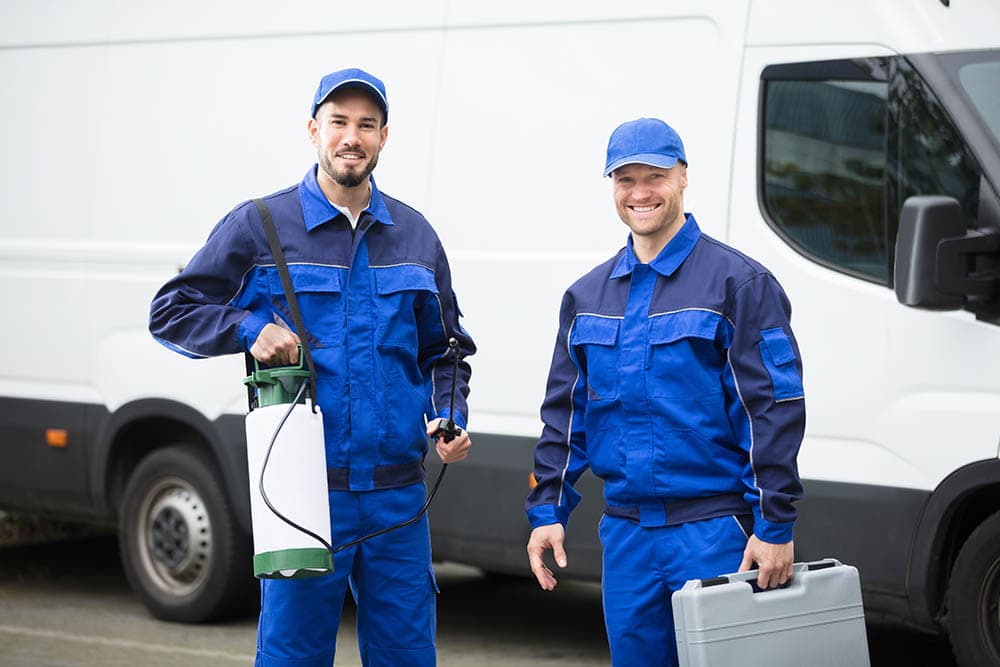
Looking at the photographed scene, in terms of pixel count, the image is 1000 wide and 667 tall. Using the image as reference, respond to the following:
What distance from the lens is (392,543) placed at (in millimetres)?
4359

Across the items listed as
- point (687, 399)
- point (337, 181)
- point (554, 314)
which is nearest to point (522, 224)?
point (554, 314)

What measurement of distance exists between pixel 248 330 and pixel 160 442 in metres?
3.74

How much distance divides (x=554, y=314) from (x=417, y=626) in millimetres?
2246

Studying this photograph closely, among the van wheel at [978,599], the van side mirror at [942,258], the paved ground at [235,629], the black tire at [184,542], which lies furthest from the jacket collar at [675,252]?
the black tire at [184,542]

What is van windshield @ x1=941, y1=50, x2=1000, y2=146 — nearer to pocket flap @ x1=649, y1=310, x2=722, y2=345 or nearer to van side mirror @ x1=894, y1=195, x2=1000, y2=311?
van side mirror @ x1=894, y1=195, x2=1000, y2=311

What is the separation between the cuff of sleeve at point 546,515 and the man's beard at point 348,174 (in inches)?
36.8

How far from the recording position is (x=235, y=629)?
7.61m

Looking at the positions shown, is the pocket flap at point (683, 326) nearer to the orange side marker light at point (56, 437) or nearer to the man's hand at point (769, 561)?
the man's hand at point (769, 561)

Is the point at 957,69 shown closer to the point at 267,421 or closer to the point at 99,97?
the point at 267,421

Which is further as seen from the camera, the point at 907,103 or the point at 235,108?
the point at 235,108

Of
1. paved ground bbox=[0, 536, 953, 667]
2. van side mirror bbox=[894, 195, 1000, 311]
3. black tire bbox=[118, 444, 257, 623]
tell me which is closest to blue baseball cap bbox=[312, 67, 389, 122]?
van side mirror bbox=[894, 195, 1000, 311]

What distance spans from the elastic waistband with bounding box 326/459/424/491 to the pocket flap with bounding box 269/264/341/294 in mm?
452

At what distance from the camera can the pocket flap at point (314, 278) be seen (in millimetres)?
4301

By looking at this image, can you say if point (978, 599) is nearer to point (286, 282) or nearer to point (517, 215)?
point (517, 215)
